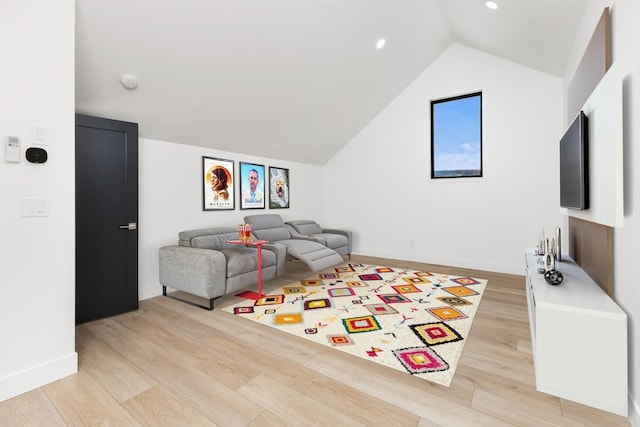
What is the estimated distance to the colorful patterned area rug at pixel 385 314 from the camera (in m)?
2.21

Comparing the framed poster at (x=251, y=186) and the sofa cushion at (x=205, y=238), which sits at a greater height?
the framed poster at (x=251, y=186)

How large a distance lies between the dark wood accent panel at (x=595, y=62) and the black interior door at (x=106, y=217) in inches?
155

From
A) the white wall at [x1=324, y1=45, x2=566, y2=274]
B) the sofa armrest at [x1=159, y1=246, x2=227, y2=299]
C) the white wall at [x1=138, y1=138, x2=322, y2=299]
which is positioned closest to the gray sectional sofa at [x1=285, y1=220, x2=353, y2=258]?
the white wall at [x1=324, y1=45, x2=566, y2=274]

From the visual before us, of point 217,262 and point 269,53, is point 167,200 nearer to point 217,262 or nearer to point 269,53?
point 217,262

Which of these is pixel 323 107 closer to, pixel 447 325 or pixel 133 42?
pixel 133 42

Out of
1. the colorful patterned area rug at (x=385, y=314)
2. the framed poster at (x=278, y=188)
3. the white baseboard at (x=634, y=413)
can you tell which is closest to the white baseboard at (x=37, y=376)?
the colorful patterned area rug at (x=385, y=314)

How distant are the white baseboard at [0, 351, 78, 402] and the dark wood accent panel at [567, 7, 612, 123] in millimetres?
4005

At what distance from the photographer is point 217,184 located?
4.34 m

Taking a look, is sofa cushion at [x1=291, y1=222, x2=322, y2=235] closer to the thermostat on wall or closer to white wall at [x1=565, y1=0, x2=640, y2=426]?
the thermostat on wall

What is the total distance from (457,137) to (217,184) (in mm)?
4007

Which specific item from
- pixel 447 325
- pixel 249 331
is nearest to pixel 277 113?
pixel 249 331

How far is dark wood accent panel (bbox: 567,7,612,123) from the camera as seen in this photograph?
1967 millimetres

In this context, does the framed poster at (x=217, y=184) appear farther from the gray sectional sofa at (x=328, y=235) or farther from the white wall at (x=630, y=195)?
the white wall at (x=630, y=195)

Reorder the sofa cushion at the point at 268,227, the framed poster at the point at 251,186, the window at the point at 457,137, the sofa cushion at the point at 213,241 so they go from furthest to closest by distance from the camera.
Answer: the window at the point at 457,137, the framed poster at the point at 251,186, the sofa cushion at the point at 268,227, the sofa cushion at the point at 213,241
